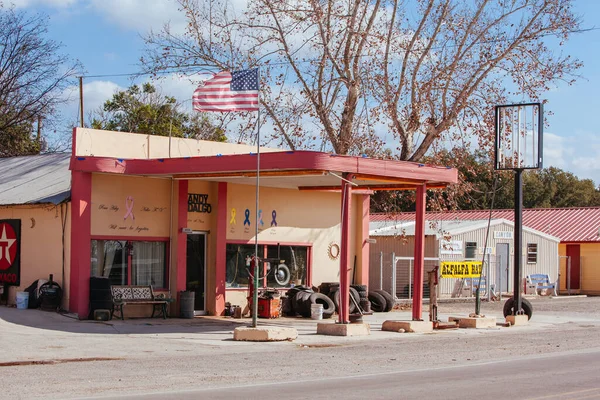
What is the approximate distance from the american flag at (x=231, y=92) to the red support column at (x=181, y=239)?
3.90 meters

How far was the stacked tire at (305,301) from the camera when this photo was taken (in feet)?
82.0

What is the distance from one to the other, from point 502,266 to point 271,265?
1669 cm

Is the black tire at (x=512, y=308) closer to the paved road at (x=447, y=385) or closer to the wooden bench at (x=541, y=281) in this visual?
the paved road at (x=447, y=385)

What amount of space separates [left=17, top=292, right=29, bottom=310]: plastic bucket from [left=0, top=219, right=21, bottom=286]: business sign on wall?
106 centimetres

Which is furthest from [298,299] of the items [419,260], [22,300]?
[22,300]

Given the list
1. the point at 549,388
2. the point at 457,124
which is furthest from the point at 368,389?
→ the point at 457,124

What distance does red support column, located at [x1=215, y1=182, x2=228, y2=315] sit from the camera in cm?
2448

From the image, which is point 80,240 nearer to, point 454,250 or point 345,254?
point 345,254

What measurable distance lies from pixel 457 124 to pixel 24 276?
15062 millimetres

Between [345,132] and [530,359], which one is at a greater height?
[345,132]

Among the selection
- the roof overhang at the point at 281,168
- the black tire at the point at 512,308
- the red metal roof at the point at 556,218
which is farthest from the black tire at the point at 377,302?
the red metal roof at the point at 556,218

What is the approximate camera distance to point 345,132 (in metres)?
30.7

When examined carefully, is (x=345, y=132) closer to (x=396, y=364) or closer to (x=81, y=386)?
(x=396, y=364)

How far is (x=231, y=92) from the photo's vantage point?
2005cm
